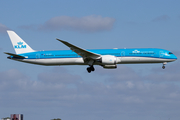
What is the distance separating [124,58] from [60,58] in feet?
38.3

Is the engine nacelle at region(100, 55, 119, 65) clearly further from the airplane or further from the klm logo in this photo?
the klm logo

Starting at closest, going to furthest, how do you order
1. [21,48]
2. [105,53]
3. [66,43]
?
[66,43] → [105,53] → [21,48]

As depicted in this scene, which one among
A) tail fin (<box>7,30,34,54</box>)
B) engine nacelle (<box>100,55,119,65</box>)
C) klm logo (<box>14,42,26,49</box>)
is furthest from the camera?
klm logo (<box>14,42,26,49</box>)

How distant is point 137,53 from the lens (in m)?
55.4

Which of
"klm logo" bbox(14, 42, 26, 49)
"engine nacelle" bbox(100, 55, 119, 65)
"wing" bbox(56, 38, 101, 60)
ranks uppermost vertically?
"klm logo" bbox(14, 42, 26, 49)

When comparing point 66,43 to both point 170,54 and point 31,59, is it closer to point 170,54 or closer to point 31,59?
point 31,59

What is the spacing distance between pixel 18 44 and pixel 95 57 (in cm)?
1707

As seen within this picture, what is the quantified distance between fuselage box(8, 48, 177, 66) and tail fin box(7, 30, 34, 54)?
231 cm

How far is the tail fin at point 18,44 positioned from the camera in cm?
6138

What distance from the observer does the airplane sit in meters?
55.1

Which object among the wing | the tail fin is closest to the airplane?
the wing

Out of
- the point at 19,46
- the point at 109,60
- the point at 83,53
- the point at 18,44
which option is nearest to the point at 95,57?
the point at 83,53

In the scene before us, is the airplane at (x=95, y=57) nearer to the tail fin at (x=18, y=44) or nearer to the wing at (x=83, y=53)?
the wing at (x=83, y=53)

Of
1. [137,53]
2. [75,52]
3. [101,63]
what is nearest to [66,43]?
[75,52]
